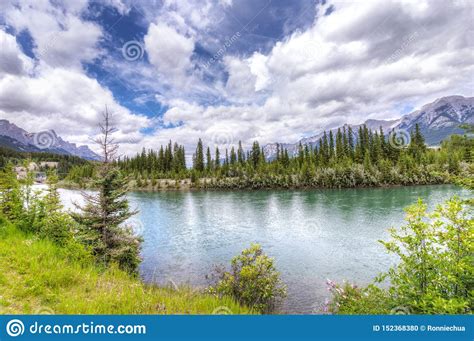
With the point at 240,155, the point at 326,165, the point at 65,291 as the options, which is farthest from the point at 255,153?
the point at 65,291

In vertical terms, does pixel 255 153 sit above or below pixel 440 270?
above

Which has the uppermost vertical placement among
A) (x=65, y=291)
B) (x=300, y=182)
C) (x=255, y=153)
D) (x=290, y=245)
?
(x=255, y=153)

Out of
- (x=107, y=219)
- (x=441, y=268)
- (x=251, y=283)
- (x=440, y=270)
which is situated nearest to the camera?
(x=441, y=268)

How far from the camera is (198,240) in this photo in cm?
2480

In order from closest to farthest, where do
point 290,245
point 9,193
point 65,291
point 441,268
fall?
1. point 441,268
2. point 65,291
3. point 9,193
4. point 290,245

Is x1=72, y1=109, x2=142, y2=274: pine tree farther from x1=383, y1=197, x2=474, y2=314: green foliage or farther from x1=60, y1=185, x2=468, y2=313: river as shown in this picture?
x1=383, y1=197, x2=474, y2=314: green foliage

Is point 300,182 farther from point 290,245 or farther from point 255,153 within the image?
point 290,245

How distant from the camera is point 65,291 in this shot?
19.5ft

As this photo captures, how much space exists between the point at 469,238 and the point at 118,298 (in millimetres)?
7561

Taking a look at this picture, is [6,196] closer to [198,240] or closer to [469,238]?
[198,240]

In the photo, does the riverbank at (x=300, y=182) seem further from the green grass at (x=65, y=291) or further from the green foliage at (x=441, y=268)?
the green grass at (x=65, y=291)

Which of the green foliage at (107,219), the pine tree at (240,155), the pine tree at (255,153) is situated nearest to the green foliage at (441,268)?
the green foliage at (107,219)

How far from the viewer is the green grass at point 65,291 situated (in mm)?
5137

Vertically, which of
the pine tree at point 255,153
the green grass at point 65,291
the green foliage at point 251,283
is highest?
the pine tree at point 255,153
